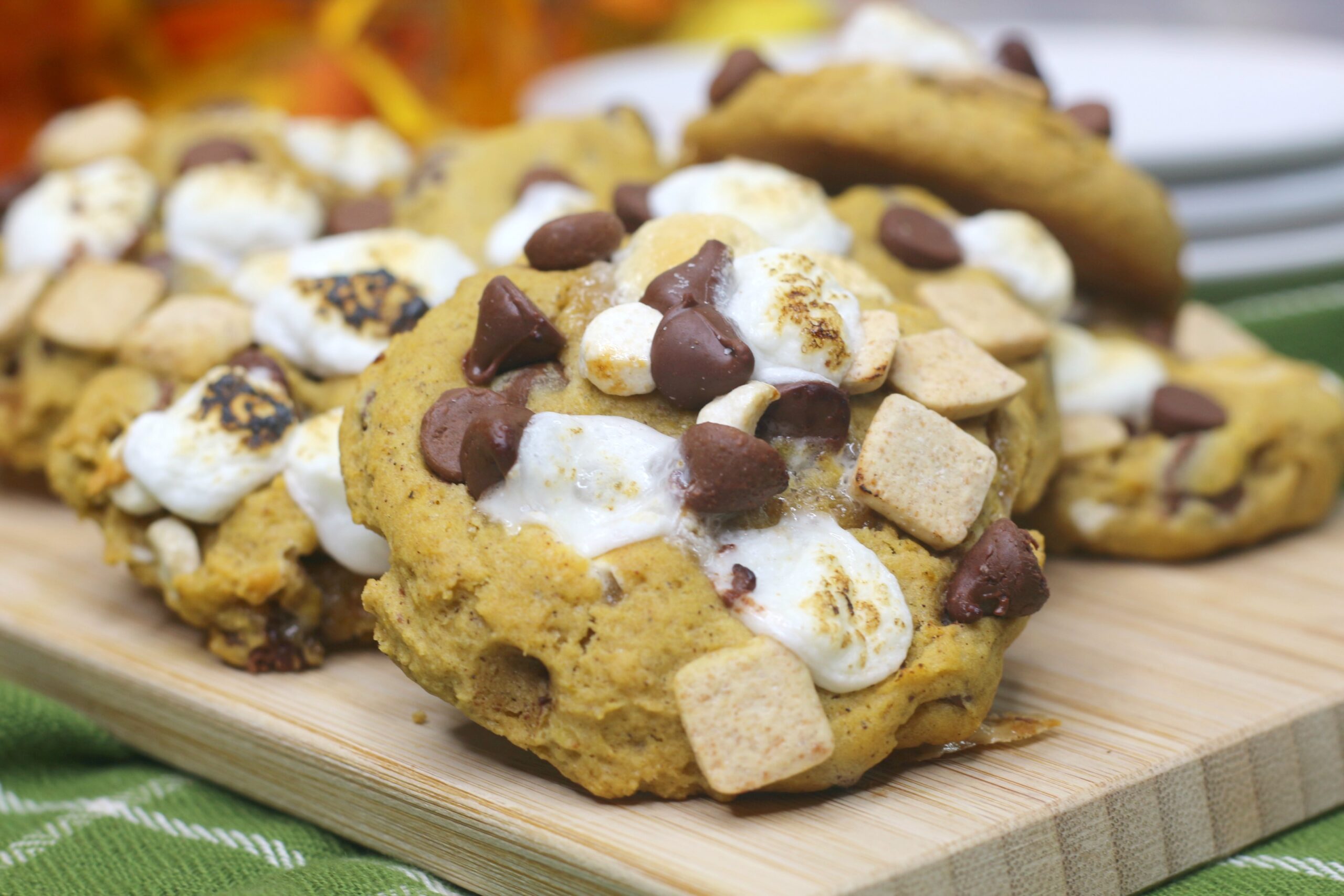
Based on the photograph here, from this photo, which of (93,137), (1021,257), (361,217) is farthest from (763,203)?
(93,137)

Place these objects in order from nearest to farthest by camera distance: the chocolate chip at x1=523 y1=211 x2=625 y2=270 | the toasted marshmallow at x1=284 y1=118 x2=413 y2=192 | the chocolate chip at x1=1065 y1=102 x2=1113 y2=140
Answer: the chocolate chip at x1=523 y1=211 x2=625 y2=270, the chocolate chip at x1=1065 y1=102 x2=1113 y2=140, the toasted marshmallow at x1=284 y1=118 x2=413 y2=192

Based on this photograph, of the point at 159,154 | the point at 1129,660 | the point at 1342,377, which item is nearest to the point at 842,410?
the point at 1129,660

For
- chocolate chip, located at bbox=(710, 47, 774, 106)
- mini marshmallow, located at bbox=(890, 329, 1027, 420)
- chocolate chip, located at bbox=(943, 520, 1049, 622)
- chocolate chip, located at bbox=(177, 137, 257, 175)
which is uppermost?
chocolate chip, located at bbox=(710, 47, 774, 106)

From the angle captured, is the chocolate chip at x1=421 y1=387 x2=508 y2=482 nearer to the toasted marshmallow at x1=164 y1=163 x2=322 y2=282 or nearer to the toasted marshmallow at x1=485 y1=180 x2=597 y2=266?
the toasted marshmallow at x1=485 y1=180 x2=597 y2=266

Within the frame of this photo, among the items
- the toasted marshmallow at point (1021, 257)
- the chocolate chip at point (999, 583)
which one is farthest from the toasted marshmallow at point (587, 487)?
the toasted marshmallow at point (1021, 257)

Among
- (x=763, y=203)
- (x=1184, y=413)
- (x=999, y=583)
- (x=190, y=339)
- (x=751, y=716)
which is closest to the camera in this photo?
(x=751, y=716)

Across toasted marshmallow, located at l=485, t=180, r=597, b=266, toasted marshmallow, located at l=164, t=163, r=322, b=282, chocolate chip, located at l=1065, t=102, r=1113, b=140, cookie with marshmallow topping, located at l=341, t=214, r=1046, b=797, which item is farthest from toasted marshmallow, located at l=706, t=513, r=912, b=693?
toasted marshmallow, located at l=164, t=163, r=322, b=282

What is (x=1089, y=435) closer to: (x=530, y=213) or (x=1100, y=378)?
(x=1100, y=378)
